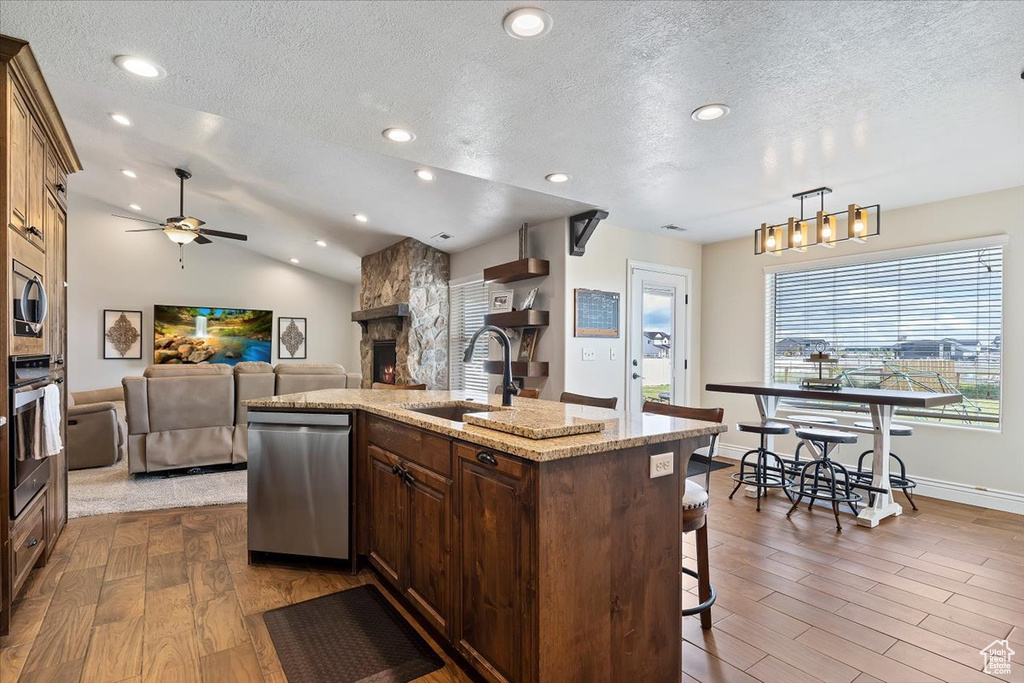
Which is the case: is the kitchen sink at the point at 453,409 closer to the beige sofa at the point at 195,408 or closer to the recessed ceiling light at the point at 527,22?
the recessed ceiling light at the point at 527,22

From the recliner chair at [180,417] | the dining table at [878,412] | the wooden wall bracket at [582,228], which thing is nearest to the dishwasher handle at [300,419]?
the recliner chair at [180,417]

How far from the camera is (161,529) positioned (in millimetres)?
3268

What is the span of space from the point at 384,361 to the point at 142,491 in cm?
337

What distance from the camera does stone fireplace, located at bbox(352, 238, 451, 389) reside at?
6258 millimetres

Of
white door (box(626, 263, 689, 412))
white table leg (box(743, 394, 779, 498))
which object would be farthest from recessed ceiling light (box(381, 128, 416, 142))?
white table leg (box(743, 394, 779, 498))

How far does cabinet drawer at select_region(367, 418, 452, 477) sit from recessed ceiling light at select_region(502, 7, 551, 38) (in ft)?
4.98

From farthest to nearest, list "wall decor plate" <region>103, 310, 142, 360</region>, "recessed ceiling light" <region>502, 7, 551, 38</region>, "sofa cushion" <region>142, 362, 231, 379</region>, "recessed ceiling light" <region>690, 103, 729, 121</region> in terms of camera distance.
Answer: "wall decor plate" <region>103, 310, 142, 360</region> → "sofa cushion" <region>142, 362, 231, 379</region> → "recessed ceiling light" <region>690, 103, 729, 121</region> → "recessed ceiling light" <region>502, 7, 551, 38</region>

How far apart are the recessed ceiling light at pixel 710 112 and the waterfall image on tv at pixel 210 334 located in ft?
26.8

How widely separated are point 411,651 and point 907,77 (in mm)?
3080

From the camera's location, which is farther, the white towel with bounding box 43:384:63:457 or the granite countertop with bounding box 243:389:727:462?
the white towel with bounding box 43:384:63:457

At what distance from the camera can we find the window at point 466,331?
600 cm

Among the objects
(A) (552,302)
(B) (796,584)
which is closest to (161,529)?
(A) (552,302)

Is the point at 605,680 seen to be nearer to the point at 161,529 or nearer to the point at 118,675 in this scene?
the point at 118,675

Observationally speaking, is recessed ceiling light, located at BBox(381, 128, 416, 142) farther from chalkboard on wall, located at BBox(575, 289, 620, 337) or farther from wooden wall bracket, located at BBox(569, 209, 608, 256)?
chalkboard on wall, located at BBox(575, 289, 620, 337)
